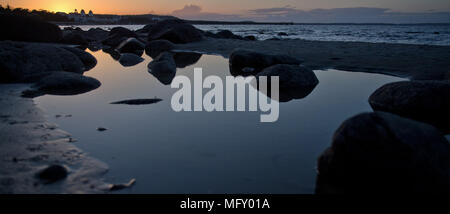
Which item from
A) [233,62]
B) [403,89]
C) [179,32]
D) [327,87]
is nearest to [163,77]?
[233,62]

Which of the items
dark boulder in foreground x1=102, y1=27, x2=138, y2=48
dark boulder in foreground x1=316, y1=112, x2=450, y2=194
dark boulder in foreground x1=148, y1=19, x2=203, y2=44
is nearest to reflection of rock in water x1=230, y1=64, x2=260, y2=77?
dark boulder in foreground x1=316, y1=112, x2=450, y2=194

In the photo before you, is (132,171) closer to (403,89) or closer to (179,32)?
(403,89)

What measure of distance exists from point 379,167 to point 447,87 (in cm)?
269

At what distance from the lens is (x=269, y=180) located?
7.27 feet

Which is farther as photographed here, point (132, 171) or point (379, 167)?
point (132, 171)

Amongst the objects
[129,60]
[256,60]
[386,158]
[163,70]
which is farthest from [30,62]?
[386,158]

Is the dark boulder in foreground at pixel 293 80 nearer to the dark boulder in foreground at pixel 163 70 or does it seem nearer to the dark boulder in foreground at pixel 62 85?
the dark boulder in foreground at pixel 163 70

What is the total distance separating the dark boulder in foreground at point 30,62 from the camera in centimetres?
601

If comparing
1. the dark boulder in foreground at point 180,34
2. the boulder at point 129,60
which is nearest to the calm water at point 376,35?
the dark boulder in foreground at point 180,34

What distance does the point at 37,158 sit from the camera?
8.14 ft

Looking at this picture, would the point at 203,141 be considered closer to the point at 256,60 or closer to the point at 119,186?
the point at 119,186
